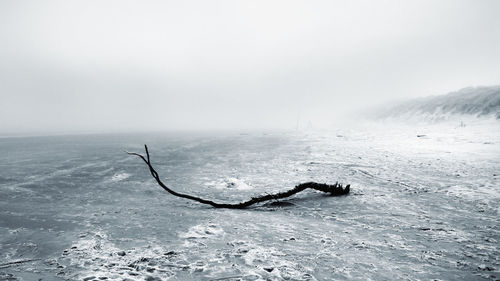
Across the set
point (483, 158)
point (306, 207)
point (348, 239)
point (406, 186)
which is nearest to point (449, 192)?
point (406, 186)

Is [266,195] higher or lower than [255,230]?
higher

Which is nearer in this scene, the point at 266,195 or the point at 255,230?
the point at 255,230

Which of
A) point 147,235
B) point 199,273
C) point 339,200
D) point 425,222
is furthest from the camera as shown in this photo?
point 339,200

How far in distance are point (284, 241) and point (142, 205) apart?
20.4 ft

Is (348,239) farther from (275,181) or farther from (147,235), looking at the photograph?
(275,181)

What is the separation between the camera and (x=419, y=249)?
6574 millimetres

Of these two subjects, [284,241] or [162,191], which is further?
[162,191]

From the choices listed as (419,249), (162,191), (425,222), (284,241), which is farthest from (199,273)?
(162,191)

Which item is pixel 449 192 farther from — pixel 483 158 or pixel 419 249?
pixel 483 158

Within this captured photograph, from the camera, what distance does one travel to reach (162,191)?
13562 millimetres

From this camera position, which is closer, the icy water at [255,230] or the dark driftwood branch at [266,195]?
the icy water at [255,230]

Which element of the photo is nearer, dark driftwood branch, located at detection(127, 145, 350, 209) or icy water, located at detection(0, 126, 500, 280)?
icy water, located at detection(0, 126, 500, 280)

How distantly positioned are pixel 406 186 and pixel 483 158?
34.5 feet

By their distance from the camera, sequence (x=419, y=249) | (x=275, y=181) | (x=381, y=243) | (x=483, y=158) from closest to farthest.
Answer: (x=419, y=249), (x=381, y=243), (x=275, y=181), (x=483, y=158)
